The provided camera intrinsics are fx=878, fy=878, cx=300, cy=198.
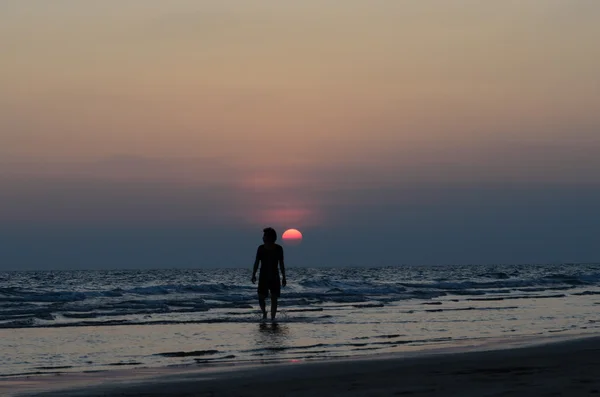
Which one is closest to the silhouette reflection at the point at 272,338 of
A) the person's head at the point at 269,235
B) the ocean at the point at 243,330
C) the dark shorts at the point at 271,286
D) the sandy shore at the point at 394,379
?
the ocean at the point at 243,330

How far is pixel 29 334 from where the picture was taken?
14.8 meters

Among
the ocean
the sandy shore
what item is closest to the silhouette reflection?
the ocean

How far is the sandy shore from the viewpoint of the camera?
23.9 ft

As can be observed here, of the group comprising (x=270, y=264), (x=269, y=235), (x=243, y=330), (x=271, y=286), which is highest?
(x=269, y=235)

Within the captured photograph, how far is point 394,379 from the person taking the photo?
321 inches

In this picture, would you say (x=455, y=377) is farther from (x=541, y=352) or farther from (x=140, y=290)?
(x=140, y=290)

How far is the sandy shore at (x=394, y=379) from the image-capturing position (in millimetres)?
7289

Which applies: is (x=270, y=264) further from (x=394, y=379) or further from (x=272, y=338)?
(x=394, y=379)

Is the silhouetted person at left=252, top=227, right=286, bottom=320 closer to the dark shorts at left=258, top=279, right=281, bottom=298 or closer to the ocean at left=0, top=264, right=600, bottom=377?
the dark shorts at left=258, top=279, right=281, bottom=298

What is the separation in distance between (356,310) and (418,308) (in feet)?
6.15

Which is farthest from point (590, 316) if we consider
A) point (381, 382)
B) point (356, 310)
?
point (381, 382)

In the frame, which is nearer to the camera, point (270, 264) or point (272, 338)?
point (272, 338)

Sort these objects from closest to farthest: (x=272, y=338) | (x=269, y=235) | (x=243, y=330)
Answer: (x=272, y=338), (x=243, y=330), (x=269, y=235)

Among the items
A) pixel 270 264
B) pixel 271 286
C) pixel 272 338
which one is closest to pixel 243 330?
pixel 272 338
